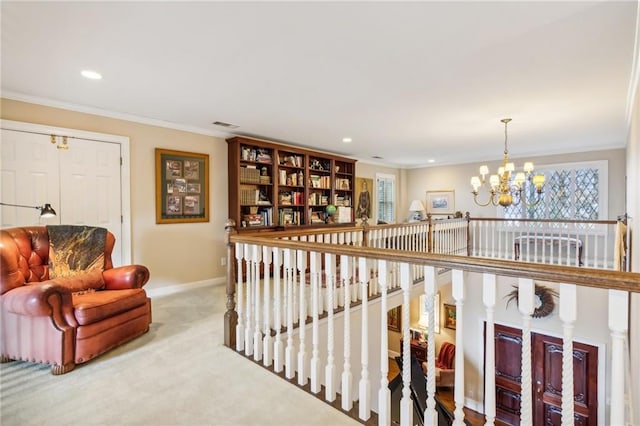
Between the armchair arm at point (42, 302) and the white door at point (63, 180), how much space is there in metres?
1.32

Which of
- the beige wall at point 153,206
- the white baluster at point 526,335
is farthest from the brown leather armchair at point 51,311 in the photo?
the white baluster at point 526,335

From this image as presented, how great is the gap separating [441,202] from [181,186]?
5920mm

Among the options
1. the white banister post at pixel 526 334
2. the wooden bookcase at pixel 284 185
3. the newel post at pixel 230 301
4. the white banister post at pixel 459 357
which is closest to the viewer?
the white banister post at pixel 526 334

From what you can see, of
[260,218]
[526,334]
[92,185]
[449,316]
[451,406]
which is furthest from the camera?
[449,316]

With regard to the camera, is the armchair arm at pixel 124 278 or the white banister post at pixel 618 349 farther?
the armchair arm at pixel 124 278

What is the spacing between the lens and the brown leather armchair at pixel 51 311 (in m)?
2.07

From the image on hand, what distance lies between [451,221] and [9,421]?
543 cm

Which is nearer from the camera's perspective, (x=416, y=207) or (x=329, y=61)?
(x=329, y=61)

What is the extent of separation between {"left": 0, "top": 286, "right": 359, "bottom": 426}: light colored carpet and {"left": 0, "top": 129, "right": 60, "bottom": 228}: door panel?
151 centimetres

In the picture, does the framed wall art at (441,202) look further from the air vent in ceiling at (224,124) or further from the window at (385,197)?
the air vent in ceiling at (224,124)

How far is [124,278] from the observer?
2.71m

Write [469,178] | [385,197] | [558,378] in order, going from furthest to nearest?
[385,197], [469,178], [558,378]

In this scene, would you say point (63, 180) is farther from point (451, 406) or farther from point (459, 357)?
point (451, 406)

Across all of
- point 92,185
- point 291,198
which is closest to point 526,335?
point 92,185
